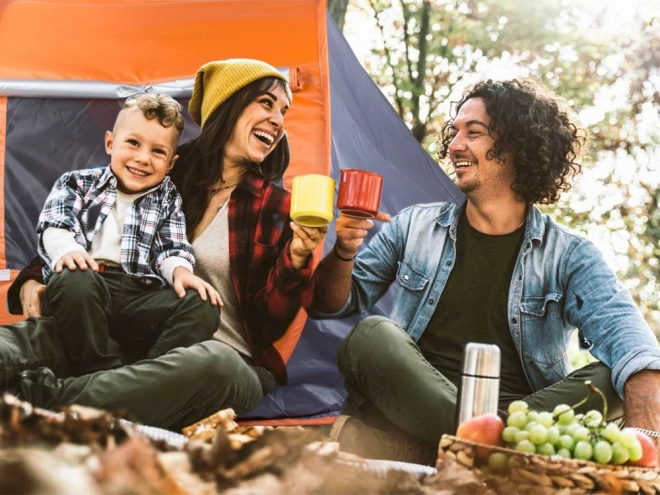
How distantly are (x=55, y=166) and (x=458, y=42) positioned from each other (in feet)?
21.2

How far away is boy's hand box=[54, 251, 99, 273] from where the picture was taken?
226 cm

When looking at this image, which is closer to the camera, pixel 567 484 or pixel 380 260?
pixel 567 484

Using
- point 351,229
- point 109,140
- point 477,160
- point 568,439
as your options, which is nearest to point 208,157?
point 109,140

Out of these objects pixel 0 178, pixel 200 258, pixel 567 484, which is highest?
pixel 0 178

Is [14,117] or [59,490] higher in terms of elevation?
[14,117]

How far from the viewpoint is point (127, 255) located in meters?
2.49

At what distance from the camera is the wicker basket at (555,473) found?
4.89 ft

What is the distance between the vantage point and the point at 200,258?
2.69 m

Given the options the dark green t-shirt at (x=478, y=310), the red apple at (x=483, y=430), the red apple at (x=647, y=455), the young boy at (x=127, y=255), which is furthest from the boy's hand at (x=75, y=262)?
the red apple at (x=647, y=455)

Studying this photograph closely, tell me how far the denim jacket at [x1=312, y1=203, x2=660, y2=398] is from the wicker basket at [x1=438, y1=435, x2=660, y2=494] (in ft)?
2.11

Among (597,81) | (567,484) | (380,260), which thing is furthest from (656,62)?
(567,484)

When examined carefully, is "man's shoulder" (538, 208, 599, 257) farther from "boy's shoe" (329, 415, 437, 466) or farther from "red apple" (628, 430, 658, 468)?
"red apple" (628, 430, 658, 468)

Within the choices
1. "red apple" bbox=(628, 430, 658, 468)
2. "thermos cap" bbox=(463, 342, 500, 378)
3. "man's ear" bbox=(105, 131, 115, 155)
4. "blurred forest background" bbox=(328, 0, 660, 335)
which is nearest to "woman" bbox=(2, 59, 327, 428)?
"man's ear" bbox=(105, 131, 115, 155)

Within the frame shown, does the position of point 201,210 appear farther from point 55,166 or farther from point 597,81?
point 597,81
